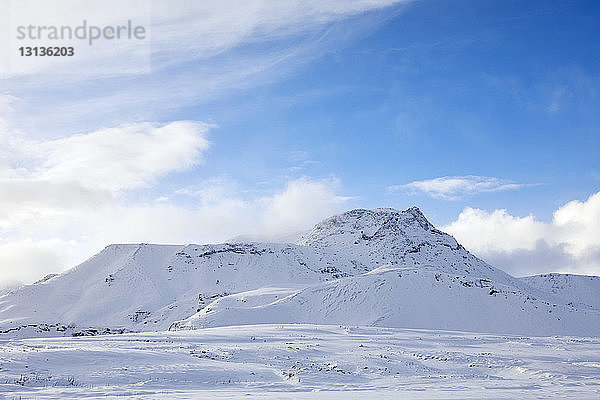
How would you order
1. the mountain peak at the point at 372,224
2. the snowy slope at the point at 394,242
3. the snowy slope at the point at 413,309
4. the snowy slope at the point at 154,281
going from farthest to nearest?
the mountain peak at the point at 372,224
the snowy slope at the point at 394,242
the snowy slope at the point at 154,281
the snowy slope at the point at 413,309

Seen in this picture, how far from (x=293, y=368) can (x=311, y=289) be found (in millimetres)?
40593

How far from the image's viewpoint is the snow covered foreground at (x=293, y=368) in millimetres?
17172

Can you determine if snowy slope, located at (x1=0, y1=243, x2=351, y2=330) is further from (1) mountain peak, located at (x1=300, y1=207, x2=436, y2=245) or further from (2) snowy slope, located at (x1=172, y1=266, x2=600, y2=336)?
(1) mountain peak, located at (x1=300, y1=207, x2=436, y2=245)

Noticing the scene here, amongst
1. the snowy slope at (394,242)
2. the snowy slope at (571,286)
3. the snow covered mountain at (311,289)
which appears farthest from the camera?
the snowy slope at (571,286)

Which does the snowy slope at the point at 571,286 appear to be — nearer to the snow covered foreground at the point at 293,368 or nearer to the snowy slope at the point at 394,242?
the snowy slope at the point at 394,242

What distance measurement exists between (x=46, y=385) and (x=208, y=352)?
30.7 ft

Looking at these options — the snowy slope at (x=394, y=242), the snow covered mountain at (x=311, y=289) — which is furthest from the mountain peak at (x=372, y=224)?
the snow covered mountain at (x=311, y=289)

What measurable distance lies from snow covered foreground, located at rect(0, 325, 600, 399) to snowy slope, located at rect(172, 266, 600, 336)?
21161mm

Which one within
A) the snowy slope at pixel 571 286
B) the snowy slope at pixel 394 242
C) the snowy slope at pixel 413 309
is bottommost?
the snowy slope at pixel 571 286

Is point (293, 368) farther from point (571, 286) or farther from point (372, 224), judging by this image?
point (571, 286)

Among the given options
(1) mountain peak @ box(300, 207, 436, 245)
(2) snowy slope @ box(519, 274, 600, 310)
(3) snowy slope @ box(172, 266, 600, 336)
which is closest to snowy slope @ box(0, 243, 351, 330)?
(3) snowy slope @ box(172, 266, 600, 336)

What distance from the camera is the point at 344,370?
23.1 metres

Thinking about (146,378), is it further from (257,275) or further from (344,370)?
(257,275)

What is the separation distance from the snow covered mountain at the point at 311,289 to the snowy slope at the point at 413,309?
0.44 feet
